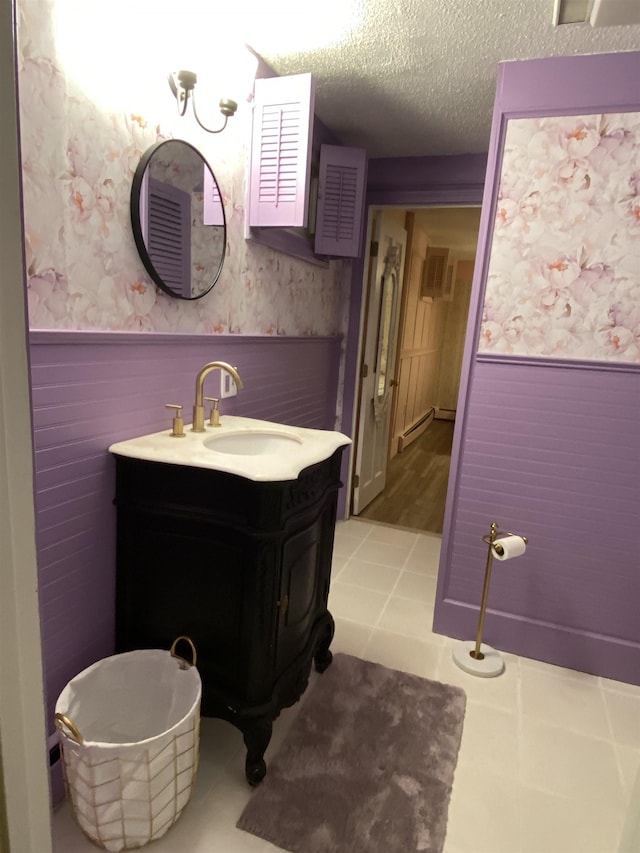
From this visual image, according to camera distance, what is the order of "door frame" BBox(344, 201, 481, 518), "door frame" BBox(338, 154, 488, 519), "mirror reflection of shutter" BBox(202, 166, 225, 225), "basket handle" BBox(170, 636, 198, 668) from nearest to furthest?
"basket handle" BBox(170, 636, 198, 668)
"mirror reflection of shutter" BBox(202, 166, 225, 225)
"door frame" BBox(338, 154, 488, 519)
"door frame" BBox(344, 201, 481, 518)

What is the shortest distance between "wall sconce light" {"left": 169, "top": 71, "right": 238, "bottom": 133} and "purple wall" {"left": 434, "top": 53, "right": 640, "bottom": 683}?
1013 millimetres

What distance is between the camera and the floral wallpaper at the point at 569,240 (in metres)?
1.89

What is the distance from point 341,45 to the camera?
77.9 inches

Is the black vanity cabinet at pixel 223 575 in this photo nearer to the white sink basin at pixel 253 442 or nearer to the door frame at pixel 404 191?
the white sink basin at pixel 253 442

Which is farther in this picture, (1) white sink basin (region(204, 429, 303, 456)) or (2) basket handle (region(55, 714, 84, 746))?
(1) white sink basin (region(204, 429, 303, 456))

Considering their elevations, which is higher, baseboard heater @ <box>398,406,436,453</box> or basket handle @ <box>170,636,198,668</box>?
basket handle @ <box>170,636,198,668</box>

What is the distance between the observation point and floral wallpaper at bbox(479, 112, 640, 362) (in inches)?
74.5

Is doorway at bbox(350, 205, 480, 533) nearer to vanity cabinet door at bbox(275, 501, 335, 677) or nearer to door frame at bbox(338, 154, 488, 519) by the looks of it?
door frame at bbox(338, 154, 488, 519)

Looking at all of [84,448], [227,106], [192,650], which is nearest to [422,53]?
[227,106]

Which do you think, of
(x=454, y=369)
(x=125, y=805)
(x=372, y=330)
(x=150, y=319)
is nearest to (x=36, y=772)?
(x=125, y=805)

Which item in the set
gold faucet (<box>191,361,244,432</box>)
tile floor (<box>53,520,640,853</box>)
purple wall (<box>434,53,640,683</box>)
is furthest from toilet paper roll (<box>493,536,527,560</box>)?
gold faucet (<box>191,361,244,432</box>)

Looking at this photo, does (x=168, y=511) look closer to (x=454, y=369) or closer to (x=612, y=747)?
(x=612, y=747)

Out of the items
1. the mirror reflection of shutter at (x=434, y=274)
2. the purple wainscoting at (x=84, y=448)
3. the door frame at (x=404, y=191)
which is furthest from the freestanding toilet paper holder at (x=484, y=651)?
the mirror reflection of shutter at (x=434, y=274)

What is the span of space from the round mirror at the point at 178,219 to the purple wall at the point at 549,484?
1.07 m
